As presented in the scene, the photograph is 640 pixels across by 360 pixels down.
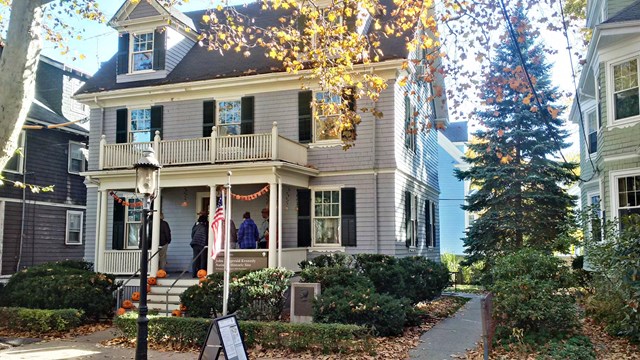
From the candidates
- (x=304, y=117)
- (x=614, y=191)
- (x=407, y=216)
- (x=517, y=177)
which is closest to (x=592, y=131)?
(x=517, y=177)

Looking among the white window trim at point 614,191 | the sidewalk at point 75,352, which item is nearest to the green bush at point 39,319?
the sidewalk at point 75,352

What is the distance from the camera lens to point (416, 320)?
41.5 ft

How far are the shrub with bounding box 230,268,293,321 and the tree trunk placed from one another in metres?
6.32

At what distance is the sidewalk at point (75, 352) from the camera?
1022cm

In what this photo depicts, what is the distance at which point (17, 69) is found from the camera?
6.70 meters

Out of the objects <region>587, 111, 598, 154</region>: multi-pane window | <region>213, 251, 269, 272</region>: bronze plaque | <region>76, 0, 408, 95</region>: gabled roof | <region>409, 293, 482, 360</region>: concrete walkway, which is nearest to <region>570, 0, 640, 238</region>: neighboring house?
<region>409, 293, 482, 360</region>: concrete walkway

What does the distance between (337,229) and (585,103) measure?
37.4 ft

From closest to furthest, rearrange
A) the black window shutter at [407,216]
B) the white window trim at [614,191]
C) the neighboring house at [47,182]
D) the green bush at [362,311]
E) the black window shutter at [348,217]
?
1. the green bush at [362,311]
2. the white window trim at [614,191]
3. the black window shutter at [348,217]
4. the black window shutter at [407,216]
5. the neighboring house at [47,182]

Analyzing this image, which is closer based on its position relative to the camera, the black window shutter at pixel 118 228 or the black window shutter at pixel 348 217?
the black window shutter at pixel 348 217

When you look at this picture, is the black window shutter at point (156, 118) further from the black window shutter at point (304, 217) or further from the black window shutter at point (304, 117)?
the black window shutter at point (304, 217)

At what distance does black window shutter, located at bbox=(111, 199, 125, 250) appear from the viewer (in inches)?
736

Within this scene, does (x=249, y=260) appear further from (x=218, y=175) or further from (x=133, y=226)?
(x=133, y=226)

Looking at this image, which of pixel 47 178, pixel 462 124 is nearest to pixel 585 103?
pixel 47 178

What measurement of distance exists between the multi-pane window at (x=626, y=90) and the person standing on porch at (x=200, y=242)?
1145cm
